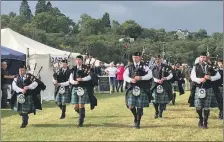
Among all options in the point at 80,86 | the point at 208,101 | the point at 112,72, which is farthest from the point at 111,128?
the point at 112,72

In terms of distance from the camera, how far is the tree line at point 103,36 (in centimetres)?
5743

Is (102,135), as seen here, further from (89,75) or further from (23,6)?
(23,6)

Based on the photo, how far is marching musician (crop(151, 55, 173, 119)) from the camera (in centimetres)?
1221

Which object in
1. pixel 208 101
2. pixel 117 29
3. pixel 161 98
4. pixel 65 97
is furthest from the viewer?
pixel 117 29

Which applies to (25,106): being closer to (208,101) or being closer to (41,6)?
(208,101)

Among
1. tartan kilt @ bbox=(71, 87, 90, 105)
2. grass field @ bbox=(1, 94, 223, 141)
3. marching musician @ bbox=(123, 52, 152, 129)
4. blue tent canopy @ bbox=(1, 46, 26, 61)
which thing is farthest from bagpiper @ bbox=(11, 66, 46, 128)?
blue tent canopy @ bbox=(1, 46, 26, 61)

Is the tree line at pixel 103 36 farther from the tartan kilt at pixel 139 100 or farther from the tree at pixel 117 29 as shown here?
the tartan kilt at pixel 139 100

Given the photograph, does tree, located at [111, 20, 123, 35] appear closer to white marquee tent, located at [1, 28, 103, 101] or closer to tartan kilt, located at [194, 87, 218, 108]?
white marquee tent, located at [1, 28, 103, 101]

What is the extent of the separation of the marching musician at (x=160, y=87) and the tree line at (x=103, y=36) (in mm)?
31213

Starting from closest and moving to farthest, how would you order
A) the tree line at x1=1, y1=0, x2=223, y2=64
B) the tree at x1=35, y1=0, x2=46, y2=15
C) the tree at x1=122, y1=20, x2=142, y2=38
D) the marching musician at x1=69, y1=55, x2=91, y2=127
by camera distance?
the marching musician at x1=69, y1=55, x2=91, y2=127 → the tree line at x1=1, y1=0, x2=223, y2=64 → the tree at x1=122, y1=20, x2=142, y2=38 → the tree at x1=35, y1=0, x2=46, y2=15

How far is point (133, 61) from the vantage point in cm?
1043

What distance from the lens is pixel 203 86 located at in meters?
9.95

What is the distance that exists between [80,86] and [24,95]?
132 cm

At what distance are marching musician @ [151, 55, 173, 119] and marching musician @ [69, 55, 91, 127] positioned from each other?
2414 millimetres
